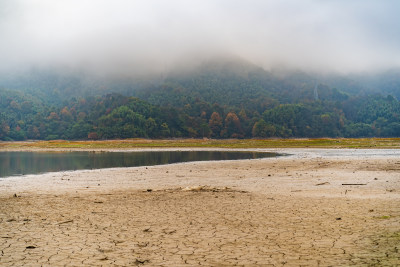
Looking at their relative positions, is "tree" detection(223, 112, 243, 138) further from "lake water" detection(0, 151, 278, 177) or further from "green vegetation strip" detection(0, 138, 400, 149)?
"lake water" detection(0, 151, 278, 177)

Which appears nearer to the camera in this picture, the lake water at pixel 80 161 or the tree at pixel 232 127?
the lake water at pixel 80 161

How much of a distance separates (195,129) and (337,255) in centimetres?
17290

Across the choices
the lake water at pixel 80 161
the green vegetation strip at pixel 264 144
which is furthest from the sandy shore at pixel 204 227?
the green vegetation strip at pixel 264 144

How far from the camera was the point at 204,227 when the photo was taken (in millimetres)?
10234

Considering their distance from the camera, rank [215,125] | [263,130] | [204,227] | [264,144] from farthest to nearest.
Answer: [215,125], [263,130], [264,144], [204,227]

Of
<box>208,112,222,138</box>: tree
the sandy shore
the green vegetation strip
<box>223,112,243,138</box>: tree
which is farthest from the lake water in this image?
<box>208,112,222,138</box>: tree

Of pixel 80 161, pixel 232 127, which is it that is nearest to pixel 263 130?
pixel 232 127

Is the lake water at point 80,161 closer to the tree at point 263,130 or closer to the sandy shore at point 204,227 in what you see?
the sandy shore at point 204,227

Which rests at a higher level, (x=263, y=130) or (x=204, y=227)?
(x=263, y=130)

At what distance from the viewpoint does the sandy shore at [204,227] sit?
760cm

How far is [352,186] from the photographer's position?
722 inches

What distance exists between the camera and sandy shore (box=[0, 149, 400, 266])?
760 cm

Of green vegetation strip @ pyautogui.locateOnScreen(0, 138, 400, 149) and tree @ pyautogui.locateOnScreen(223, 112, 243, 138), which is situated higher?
tree @ pyautogui.locateOnScreen(223, 112, 243, 138)

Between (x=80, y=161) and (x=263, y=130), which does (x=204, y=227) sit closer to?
(x=80, y=161)
